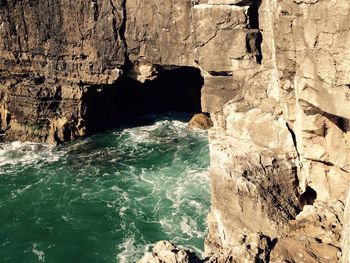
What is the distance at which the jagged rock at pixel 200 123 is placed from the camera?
174ft

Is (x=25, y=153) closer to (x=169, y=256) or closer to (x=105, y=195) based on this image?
(x=105, y=195)

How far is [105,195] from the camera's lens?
4081 cm

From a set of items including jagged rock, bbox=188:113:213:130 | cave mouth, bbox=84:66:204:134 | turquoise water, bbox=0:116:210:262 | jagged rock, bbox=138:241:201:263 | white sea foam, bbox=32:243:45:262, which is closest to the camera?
jagged rock, bbox=138:241:201:263

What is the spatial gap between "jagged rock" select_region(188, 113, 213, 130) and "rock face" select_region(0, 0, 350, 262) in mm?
10101

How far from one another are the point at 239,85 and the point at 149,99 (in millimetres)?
30895

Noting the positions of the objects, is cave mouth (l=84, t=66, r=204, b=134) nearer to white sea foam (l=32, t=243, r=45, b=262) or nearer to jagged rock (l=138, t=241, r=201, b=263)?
white sea foam (l=32, t=243, r=45, b=262)

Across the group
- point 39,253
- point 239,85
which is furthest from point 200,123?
point 39,253

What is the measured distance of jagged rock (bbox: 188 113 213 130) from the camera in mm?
53031

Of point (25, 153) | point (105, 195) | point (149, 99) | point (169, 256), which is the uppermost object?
point (169, 256)

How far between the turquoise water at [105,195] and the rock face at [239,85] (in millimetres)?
4814

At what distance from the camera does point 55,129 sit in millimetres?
50656

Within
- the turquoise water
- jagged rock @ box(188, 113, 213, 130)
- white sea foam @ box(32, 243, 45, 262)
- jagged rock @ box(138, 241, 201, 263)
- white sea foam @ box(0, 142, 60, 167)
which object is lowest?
white sea foam @ box(32, 243, 45, 262)

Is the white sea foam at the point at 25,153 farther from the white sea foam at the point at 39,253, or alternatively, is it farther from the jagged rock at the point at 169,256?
the jagged rock at the point at 169,256

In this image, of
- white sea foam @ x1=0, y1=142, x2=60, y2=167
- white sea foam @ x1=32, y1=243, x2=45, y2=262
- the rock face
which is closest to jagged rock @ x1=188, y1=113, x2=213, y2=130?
the rock face
